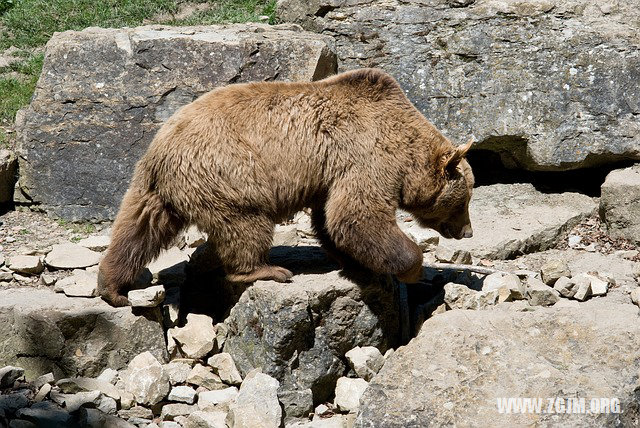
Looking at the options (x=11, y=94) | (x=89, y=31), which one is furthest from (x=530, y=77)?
(x=11, y=94)

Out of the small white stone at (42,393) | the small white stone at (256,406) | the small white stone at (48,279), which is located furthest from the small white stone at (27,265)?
the small white stone at (256,406)

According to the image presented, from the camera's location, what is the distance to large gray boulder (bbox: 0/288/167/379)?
5793mm

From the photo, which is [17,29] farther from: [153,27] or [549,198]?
[549,198]

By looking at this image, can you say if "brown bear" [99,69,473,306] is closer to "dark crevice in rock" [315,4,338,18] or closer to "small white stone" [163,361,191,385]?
"small white stone" [163,361,191,385]

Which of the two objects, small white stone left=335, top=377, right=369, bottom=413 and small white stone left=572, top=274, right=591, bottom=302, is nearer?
small white stone left=335, top=377, right=369, bottom=413

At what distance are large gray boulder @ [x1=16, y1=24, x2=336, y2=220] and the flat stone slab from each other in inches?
84.5

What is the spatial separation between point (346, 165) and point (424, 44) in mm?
3083

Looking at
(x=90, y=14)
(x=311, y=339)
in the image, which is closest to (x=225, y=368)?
(x=311, y=339)

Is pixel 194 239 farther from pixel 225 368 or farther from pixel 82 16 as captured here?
pixel 82 16

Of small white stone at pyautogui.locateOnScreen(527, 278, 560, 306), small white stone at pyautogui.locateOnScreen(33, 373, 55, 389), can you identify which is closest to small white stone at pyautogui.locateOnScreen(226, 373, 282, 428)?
small white stone at pyautogui.locateOnScreen(33, 373, 55, 389)

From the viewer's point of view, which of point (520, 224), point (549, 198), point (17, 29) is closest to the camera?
point (520, 224)

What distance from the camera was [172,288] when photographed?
6547 millimetres

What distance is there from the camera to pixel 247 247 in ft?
19.3

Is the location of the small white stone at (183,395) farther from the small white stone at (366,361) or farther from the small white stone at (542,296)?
the small white stone at (542,296)
